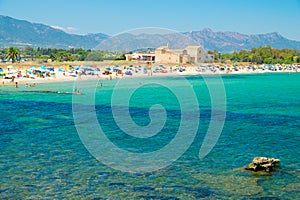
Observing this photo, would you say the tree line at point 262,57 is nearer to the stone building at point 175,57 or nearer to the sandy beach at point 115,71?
the sandy beach at point 115,71

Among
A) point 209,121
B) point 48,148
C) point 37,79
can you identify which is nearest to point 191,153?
point 48,148

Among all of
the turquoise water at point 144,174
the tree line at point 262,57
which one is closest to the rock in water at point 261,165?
the turquoise water at point 144,174

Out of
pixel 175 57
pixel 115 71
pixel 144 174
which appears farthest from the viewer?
pixel 175 57

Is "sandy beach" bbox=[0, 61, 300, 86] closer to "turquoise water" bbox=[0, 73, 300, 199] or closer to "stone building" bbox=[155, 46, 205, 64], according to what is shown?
"stone building" bbox=[155, 46, 205, 64]

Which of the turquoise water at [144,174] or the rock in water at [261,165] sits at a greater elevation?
the rock in water at [261,165]

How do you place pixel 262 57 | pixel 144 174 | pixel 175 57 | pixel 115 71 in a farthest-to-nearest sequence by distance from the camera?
1. pixel 262 57
2. pixel 175 57
3. pixel 115 71
4. pixel 144 174

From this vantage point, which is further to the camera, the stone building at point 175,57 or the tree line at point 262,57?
the tree line at point 262,57

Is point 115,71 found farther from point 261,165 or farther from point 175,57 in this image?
point 261,165

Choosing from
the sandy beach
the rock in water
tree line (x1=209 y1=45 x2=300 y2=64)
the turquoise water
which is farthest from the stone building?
the rock in water

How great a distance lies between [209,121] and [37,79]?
3584 centimetres

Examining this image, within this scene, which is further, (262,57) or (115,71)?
(262,57)

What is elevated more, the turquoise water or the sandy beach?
the sandy beach

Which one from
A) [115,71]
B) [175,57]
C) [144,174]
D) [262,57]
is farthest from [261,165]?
[262,57]

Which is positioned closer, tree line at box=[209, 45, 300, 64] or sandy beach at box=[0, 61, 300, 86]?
sandy beach at box=[0, 61, 300, 86]
